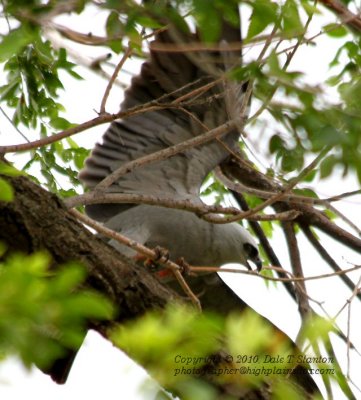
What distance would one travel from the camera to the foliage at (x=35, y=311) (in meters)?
1.71

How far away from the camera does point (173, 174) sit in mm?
5875

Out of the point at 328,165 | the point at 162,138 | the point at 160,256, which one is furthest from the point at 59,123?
the point at 328,165

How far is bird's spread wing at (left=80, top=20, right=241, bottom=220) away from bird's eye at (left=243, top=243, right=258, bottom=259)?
1.73 feet

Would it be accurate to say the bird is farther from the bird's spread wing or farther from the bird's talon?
the bird's talon

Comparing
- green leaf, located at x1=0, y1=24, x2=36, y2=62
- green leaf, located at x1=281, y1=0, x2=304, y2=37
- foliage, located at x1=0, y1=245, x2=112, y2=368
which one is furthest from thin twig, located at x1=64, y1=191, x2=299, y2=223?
foliage, located at x1=0, y1=245, x2=112, y2=368

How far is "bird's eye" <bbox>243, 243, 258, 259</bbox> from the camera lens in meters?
5.82

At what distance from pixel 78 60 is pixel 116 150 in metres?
2.37

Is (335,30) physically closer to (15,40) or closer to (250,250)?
(15,40)

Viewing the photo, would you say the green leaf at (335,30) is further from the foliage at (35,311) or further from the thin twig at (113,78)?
the foliage at (35,311)

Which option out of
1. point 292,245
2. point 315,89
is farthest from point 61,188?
point 315,89

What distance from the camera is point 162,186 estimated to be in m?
5.89

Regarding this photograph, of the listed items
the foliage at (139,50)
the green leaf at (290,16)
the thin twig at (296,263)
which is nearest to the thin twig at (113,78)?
the foliage at (139,50)

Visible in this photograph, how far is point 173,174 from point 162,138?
0.30 metres

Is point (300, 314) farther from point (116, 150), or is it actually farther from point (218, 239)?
point (116, 150)
